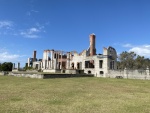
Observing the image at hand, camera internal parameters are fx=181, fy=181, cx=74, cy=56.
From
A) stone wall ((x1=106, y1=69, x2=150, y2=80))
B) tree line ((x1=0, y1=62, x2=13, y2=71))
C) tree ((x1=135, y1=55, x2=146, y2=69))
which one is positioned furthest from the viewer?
tree line ((x1=0, y1=62, x2=13, y2=71))

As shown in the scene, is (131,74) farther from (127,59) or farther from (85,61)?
(127,59)

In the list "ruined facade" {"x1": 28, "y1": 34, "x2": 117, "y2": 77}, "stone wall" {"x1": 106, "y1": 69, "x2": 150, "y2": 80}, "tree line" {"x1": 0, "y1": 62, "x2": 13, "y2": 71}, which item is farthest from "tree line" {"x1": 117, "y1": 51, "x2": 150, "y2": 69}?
"tree line" {"x1": 0, "y1": 62, "x2": 13, "y2": 71}

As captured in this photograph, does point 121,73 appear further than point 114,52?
No

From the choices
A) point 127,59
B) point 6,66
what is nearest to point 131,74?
point 127,59

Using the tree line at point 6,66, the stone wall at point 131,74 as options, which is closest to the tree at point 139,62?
the stone wall at point 131,74

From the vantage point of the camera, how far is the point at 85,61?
53594mm

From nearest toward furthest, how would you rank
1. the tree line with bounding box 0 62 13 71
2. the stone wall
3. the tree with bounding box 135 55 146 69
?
1. the stone wall
2. the tree with bounding box 135 55 146 69
3. the tree line with bounding box 0 62 13 71

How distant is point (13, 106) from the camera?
831cm

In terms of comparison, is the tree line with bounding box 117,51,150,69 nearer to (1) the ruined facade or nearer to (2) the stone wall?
(1) the ruined facade

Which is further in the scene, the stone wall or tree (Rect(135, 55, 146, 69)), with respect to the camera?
tree (Rect(135, 55, 146, 69))

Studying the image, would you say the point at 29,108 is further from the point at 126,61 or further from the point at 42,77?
the point at 126,61

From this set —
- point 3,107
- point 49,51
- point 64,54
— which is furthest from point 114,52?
point 3,107

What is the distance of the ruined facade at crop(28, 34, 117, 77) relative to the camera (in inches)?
1855

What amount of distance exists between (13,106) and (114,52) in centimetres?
4422
